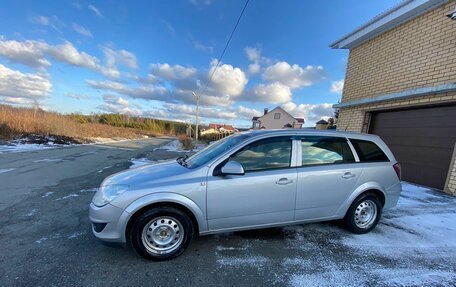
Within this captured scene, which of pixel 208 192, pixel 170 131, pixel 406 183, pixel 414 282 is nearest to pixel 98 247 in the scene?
A: pixel 208 192

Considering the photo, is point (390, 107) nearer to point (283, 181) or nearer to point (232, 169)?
point (283, 181)

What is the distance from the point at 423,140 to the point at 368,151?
4551 millimetres

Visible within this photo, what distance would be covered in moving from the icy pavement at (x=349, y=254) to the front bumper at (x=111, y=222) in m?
1.20

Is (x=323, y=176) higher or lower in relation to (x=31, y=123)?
higher

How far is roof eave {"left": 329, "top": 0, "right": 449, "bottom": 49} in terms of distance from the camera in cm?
666

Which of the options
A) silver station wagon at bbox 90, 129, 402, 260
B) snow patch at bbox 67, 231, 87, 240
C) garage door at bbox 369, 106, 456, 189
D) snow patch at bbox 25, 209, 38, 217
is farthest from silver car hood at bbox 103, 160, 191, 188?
garage door at bbox 369, 106, 456, 189

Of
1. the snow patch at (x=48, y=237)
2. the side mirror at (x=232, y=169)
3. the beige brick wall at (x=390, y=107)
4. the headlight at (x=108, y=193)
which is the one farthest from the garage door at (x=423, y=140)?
the snow patch at (x=48, y=237)

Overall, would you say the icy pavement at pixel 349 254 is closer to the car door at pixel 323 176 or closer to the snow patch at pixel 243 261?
the snow patch at pixel 243 261

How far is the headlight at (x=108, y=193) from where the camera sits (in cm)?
267

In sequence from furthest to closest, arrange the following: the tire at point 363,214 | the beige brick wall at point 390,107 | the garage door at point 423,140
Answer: the garage door at point 423,140, the beige brick wall at point 390,107, the tire at point 363,214

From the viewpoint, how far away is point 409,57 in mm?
7180

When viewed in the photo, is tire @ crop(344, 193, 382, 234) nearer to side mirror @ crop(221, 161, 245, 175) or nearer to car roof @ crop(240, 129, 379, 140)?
car roof @ crop(240, 129, 379, 140)

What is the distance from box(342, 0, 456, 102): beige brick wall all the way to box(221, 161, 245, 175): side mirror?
21.9ft

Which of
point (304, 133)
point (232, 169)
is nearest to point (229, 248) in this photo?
point (232, 169)
